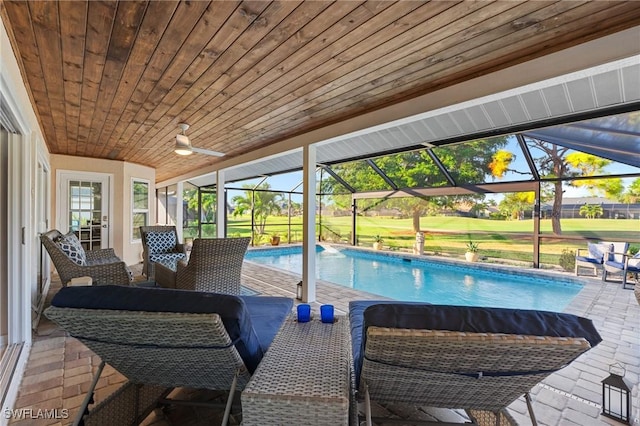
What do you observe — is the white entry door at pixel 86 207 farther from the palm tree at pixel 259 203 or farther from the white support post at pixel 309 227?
the white support post at pixel 309 227

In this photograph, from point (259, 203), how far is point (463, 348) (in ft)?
35.0

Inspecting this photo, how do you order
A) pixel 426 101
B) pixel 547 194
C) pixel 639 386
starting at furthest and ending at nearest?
pixel 547 194 < pixel 426 101 < pixel 639 386

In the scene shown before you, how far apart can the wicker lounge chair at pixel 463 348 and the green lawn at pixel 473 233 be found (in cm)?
690

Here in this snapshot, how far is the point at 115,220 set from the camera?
6.78 m

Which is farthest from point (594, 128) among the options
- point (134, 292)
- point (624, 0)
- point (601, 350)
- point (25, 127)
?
point (25, 127)

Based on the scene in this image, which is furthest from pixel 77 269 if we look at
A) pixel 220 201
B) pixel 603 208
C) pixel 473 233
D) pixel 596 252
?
pixel 603 208

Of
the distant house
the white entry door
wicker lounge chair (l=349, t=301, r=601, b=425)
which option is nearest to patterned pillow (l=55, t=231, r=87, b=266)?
the white entry door

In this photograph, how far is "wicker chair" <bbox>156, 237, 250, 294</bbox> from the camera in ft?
10.8

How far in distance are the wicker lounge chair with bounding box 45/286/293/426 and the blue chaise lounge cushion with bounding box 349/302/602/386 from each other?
596mm

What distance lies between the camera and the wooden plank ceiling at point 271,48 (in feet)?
5.59

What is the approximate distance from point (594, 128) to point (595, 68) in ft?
14.0

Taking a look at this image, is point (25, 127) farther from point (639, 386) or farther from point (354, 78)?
point (639, 386)

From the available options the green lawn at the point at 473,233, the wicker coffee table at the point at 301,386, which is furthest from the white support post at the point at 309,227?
the green lawn at the point at 473,233

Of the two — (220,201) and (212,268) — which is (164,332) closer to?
(212,268)
